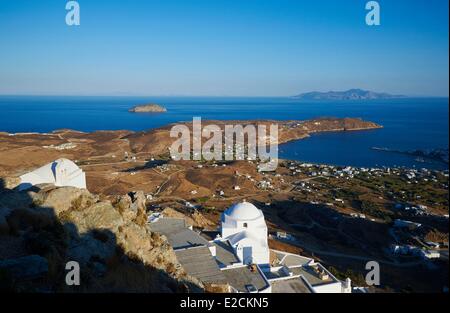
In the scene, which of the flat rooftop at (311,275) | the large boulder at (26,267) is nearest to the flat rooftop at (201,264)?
the flat rooftop at (311,275)

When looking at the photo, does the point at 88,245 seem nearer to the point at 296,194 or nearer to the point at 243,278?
the point at 243,278

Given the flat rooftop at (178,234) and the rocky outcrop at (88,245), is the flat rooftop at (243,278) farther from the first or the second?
the rocky outcrop at (88,245)

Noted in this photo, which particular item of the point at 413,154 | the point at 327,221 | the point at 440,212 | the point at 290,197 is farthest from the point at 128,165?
the point at 413,154

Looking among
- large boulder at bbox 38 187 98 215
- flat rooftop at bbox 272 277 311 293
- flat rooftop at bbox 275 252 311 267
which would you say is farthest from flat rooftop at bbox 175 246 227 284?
flat rooftop at bbox 275 252 311 267

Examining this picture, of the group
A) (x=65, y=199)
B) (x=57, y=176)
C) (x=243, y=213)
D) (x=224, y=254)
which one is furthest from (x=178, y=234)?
(x=65, y=199)

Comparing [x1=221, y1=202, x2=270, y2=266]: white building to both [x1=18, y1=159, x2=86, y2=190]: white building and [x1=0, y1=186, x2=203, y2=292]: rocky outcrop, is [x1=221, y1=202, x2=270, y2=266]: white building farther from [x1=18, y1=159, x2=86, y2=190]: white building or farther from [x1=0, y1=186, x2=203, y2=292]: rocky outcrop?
[x1=18, y1=159, x2=86, y2=190]: white building
